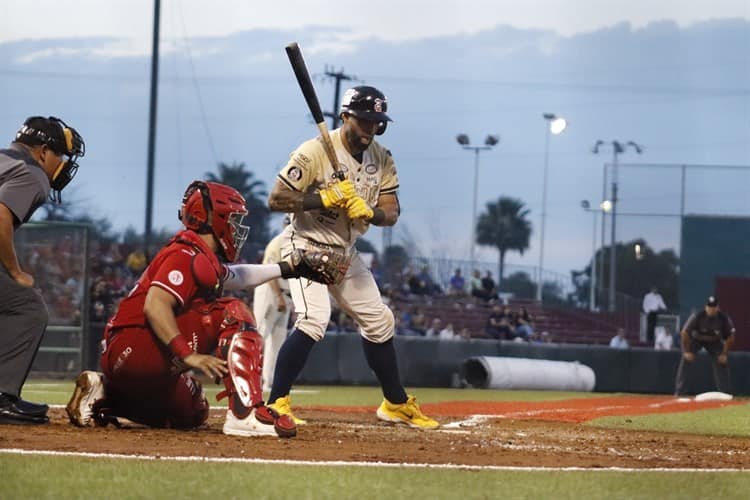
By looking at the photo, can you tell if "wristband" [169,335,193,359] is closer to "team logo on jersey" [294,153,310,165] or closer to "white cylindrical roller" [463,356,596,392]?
"team logo on jersey" [294,153,310,165]

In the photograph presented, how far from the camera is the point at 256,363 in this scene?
22.5 ft

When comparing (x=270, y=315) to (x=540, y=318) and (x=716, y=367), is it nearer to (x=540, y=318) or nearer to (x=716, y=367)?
(x=716, y=367)

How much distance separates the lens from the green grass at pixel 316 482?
4.90 m

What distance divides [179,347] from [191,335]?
1.09 ft

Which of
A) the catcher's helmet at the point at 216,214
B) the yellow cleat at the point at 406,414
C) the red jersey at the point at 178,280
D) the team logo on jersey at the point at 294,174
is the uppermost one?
the team logo on jersey at the point at 294,174

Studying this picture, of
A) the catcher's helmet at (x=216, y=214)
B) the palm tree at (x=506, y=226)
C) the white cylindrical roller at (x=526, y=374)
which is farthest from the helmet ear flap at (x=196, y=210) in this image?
the palm tree at (x=506, y=226)

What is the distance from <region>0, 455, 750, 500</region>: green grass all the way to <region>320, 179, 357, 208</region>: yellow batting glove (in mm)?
2869

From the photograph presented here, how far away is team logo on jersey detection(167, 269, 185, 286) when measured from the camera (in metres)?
6.92

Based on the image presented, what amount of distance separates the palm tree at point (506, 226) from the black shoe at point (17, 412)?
74459mm

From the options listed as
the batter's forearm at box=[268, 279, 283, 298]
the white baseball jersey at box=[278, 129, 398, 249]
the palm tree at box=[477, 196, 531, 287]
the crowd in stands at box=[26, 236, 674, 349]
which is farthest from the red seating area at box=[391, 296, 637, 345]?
the palm tree at box=[477, 196, 531, 287]

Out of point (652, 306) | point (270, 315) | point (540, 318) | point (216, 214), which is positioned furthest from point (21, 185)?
point (540, 318)

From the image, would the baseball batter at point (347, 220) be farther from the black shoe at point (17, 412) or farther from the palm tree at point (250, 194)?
the palm tree at point (250, 194)

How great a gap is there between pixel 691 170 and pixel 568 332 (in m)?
6.07

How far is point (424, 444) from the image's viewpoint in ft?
24.1
